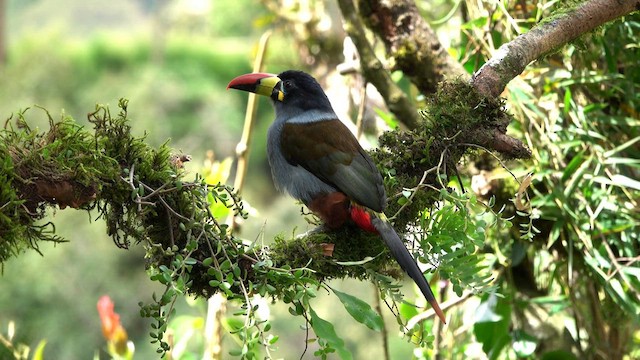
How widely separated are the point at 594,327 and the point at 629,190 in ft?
1.18

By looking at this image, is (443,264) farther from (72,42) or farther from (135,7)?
(135,7)

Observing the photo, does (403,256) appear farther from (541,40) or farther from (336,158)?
(541,40)

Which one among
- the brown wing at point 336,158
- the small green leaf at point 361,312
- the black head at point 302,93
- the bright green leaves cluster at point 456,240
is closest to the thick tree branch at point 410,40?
the black head at point 302,93

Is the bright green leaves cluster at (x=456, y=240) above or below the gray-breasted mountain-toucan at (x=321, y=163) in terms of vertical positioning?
below

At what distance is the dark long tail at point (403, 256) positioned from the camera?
1242 mm

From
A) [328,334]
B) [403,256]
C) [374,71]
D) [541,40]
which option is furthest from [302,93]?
[328,334]

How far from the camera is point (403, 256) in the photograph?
4.14 ft

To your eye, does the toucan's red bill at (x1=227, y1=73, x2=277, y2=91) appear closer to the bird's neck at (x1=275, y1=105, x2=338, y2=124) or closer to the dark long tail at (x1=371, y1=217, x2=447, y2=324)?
the bird's neck at (x1=275, y1=105, x2=338, y2=124)

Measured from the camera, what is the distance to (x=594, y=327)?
1.93 metres

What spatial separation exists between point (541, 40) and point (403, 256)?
548mm

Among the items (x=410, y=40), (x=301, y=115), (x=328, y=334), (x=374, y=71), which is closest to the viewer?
(x=328, y=334)

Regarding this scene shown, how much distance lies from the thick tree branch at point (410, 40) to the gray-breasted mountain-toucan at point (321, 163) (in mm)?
255

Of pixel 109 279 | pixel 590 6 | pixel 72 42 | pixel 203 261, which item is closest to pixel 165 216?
pixel 203 261

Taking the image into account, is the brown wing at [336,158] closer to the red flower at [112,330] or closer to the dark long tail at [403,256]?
the dark long tail at [403,256]
